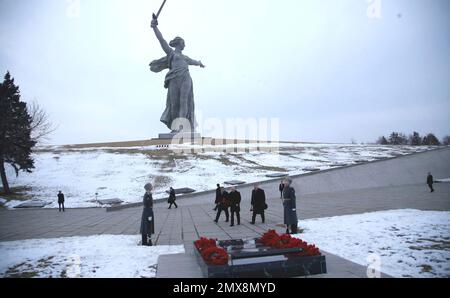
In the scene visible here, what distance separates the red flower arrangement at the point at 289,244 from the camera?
265 inches

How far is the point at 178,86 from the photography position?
44125 millimetres

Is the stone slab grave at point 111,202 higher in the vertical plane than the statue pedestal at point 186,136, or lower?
lower

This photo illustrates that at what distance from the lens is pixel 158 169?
3478 centimetres

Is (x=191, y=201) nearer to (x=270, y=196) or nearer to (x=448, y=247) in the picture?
(x=270, y=196)

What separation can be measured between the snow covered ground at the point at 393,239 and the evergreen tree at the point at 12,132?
2931 cm

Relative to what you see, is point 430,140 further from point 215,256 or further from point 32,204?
point 215,256

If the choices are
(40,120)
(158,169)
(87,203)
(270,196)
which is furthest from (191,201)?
→ (40,120)

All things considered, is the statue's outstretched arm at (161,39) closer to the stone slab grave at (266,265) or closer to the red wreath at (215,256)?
the stone slab grave at (266,265)

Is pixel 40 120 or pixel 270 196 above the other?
pixel 40 120

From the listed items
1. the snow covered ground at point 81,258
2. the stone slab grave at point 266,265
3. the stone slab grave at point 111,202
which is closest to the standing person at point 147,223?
the snow covered ground at point 81,258

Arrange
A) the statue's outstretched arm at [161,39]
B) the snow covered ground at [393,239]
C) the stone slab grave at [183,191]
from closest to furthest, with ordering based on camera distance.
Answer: the snow covered ground at [393,239]
the stone slab grave at [183,191]
the statue's outstretched arm at [161,39]

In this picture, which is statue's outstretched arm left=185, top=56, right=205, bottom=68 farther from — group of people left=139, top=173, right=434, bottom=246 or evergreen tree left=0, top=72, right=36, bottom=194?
group of people left=139, top=173, right=434, bottom=246

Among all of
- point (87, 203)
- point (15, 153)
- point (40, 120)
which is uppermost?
point (40, 120)
